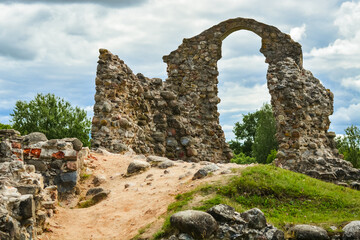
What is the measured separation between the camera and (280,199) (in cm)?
736

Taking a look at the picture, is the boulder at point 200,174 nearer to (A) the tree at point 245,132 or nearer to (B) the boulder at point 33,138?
(B) the boulder at point 33,138

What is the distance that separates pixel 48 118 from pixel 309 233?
20.9 m

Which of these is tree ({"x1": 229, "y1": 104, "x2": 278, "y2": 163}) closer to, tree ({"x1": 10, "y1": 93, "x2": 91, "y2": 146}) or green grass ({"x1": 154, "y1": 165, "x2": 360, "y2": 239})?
tree ({"x1": 10, "y1": 93, "x2": 91, "y2": 146})

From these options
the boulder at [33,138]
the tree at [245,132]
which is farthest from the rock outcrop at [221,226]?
the tree at [245,132]

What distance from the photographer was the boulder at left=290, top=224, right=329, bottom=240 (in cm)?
579

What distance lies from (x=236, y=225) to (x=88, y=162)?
542 centimetres

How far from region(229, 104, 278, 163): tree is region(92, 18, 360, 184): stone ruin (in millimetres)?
14539

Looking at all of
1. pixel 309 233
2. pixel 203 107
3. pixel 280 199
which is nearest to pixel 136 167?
pixel 280 199

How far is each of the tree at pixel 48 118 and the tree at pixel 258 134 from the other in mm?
12595

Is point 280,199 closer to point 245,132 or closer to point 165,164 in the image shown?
point 165,164

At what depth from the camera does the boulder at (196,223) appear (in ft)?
18.7

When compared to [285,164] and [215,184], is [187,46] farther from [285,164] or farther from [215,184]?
[215,184]

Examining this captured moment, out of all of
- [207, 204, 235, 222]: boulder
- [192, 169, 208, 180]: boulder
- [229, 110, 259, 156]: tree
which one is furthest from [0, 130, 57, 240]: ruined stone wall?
[229, 110, 259, 156]: tree

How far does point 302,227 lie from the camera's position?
5.90m
